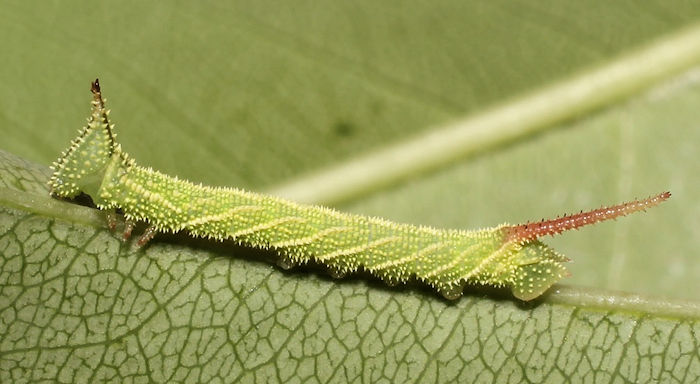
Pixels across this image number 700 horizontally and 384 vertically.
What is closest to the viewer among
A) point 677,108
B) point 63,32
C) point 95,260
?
point 95,260

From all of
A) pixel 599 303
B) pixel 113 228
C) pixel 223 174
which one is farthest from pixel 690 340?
pixel 223 174

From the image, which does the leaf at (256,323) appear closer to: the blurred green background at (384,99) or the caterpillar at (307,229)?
the caterpillar at (307,229)

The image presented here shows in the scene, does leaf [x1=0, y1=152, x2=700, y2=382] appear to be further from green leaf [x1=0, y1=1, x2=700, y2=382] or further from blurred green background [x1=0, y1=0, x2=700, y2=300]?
blurred green background [x1=0, y1=0, x2=700, y2=300]

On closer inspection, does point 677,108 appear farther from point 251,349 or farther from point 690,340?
point 251,349

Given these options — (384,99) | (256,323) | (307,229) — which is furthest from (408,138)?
(256,323)

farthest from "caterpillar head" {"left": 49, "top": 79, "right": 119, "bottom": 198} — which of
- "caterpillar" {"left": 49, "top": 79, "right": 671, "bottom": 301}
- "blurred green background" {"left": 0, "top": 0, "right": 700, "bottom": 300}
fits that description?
"blurred green background" {"left": 0, "top": 0, "right": 700, "bottom": 300}

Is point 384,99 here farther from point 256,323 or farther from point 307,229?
point 256,323

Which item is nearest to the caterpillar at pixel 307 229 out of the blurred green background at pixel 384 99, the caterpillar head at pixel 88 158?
the caterpillar head at pixel 88 158
